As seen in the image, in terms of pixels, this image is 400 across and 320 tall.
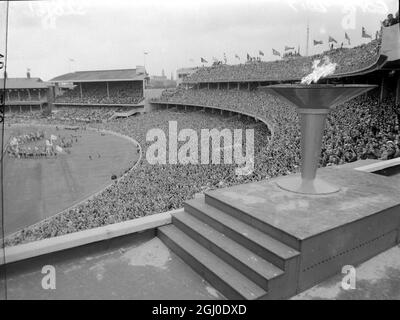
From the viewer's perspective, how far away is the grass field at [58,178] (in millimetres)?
18141

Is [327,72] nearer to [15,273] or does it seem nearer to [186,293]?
[186,293]

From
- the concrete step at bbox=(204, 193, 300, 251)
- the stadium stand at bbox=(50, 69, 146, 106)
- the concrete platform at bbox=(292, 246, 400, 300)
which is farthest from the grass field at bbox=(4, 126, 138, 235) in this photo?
the stadium stand at bbox=(50, 69, 146, 106)

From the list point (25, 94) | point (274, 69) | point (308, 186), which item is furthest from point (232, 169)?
point (25, 94)

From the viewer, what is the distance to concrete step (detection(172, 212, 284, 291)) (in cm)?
427

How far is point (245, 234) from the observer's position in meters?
4.97

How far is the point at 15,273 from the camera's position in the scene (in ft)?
15.6

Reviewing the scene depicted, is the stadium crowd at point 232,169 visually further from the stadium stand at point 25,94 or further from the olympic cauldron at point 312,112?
the stadium stand at point 25,94

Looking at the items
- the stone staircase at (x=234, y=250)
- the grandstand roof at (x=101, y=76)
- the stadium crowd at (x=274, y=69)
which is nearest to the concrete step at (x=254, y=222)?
the stone staircase at (x=234, y=250)

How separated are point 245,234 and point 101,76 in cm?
6544

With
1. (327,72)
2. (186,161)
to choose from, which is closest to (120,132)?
(186,161)

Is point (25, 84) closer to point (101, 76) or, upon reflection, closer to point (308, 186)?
point (101, 76)

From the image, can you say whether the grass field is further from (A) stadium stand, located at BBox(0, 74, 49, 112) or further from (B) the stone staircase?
(A) stadium stand, located at BBox(0, 74, 49, 112)

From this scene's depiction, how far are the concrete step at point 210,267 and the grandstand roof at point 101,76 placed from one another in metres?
57.0
